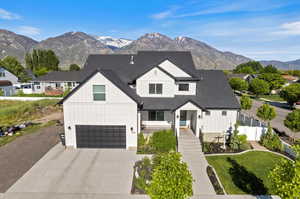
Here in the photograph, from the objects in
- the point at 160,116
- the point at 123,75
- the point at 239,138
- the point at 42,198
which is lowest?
the point at 42,198

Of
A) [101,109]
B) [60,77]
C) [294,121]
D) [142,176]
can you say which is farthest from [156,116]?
[60,77]

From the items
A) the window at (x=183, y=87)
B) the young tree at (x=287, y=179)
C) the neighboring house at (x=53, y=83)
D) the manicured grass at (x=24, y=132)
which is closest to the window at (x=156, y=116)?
the window at (x=183, y=87)

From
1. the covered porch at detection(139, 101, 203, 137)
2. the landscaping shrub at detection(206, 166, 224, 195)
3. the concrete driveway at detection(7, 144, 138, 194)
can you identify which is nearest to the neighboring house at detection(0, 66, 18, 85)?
the concrete driveway at detection(7, 144, 138, 194)

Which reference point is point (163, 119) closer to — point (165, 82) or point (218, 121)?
point (165, 82)

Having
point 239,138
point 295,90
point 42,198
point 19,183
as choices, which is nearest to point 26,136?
point 19,183

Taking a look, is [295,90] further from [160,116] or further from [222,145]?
[160,116]

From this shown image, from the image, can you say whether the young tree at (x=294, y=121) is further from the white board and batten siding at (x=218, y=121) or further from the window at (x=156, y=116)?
the window at (x=156, y=116)

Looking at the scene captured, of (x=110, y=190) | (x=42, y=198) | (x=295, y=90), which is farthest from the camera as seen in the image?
(x=295, y=90)

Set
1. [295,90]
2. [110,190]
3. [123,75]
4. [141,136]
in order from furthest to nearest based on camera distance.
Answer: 1. [295,90]
2. [123,75]
3. [141,136]
4. [110,190]
